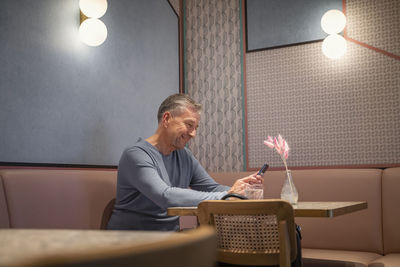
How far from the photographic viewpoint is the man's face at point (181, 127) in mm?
2344

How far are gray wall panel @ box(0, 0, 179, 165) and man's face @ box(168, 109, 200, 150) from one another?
1.94 feet

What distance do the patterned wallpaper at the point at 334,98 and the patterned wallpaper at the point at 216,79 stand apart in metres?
0.17

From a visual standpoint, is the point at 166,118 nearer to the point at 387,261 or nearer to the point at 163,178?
the point at 163,178

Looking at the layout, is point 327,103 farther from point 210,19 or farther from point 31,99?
point 31,99

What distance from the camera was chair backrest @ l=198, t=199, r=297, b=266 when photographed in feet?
4.78

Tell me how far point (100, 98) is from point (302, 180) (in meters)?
1.55

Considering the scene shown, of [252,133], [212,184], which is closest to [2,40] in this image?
[212,184]

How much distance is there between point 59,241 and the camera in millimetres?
599

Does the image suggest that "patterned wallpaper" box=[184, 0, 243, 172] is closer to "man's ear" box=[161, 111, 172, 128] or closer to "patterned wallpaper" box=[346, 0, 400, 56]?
"patterned wallpaper" box=[346, 0, 400, 56]

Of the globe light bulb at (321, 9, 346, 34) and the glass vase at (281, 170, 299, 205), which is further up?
the globe light bulb at (321, 9, 346, 34)

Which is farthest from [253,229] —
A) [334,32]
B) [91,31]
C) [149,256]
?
[334,32]

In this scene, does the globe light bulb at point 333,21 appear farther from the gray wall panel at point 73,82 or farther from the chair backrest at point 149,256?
the chair backrest at point 149,256

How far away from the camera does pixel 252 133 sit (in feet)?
11.7

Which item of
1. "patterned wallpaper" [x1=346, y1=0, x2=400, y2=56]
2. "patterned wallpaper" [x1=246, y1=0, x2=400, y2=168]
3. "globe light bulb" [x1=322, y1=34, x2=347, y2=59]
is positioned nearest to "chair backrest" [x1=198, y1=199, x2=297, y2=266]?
"patterned wallpaper" [x1=246, y1=0, x2=400, y2=168]
